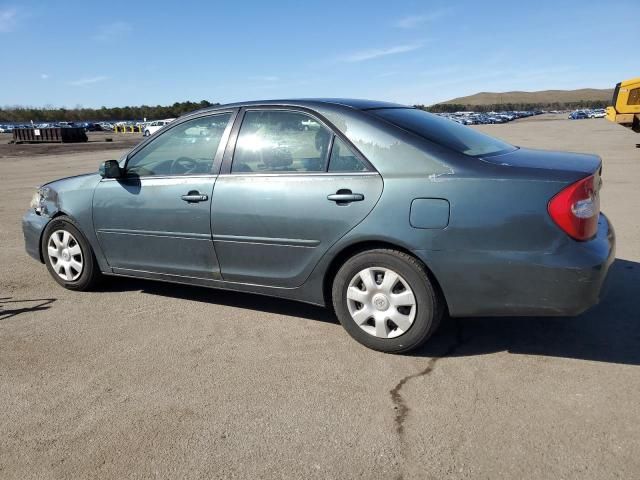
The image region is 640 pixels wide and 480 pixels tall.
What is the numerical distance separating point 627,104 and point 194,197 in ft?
63.8

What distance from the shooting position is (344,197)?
3.48 metres

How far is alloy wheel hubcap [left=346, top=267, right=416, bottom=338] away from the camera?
3.42 metres

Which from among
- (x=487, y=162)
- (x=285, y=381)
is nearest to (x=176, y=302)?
(x=285, y=381)

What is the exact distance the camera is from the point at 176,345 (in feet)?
12.5

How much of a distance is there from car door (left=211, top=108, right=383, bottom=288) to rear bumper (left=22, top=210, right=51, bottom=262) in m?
2.09

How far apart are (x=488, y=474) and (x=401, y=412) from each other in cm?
61

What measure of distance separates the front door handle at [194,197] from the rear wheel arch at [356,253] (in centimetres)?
111

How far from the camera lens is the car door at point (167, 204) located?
4121 millimetres

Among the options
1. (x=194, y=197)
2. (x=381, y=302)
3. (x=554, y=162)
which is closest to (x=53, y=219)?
(x=194, y=197)

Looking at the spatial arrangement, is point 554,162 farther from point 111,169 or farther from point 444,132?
point 111,169

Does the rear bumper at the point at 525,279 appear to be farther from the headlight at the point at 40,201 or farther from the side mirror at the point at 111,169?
the headlight at the point at 40,201

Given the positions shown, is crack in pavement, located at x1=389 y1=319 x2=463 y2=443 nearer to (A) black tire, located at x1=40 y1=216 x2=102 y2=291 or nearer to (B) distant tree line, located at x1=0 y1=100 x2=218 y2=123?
(A) black tire, located at x1=40 y1=216 x2=102 y2=291

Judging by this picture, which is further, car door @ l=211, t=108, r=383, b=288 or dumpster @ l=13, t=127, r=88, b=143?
dumpster @ l=13, t=127, r=88, b=143

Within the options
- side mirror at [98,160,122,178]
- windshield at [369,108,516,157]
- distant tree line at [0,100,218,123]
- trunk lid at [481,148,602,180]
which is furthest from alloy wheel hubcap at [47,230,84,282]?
distant tree line at [0,100,218,123]
